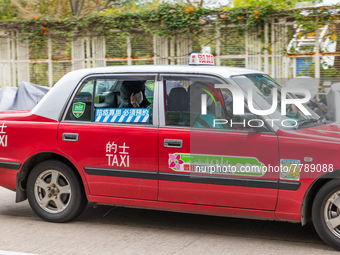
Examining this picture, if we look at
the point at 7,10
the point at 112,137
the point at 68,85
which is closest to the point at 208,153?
the point at 112,137

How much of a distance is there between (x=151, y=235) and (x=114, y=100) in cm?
149

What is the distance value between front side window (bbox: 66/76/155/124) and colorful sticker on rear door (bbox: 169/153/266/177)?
66 centimetres

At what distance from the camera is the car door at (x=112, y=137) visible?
4477mm

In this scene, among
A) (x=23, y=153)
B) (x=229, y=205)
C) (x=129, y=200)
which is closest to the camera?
(x=229, y=205)

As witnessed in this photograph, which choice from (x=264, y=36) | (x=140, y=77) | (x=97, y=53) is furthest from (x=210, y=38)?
(x=140, y=77)

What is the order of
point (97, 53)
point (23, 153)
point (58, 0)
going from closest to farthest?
1. point (23, 153)
2. point (97, 53)
3. point (58, 0)

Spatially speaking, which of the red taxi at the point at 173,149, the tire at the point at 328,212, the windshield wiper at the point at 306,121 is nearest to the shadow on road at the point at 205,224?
the tire at the point at 328,212

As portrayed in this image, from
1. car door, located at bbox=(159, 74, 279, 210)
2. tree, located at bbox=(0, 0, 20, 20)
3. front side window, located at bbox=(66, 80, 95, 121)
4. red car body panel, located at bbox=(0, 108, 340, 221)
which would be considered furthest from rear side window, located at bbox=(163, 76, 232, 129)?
tree, located at bbox=(0, 0, 20, 20)

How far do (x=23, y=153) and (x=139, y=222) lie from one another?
154 centimetres

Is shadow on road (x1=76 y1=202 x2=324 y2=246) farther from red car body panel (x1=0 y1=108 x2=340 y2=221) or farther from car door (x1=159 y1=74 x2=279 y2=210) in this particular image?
car door (x1=159 y1=74 x2=279 y2=210)

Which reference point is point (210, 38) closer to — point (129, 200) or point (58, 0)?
point (129, 200)

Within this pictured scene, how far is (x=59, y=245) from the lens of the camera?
421 centimetres

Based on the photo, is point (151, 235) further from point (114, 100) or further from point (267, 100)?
point (267, 100)

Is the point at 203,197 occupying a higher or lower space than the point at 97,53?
lower
